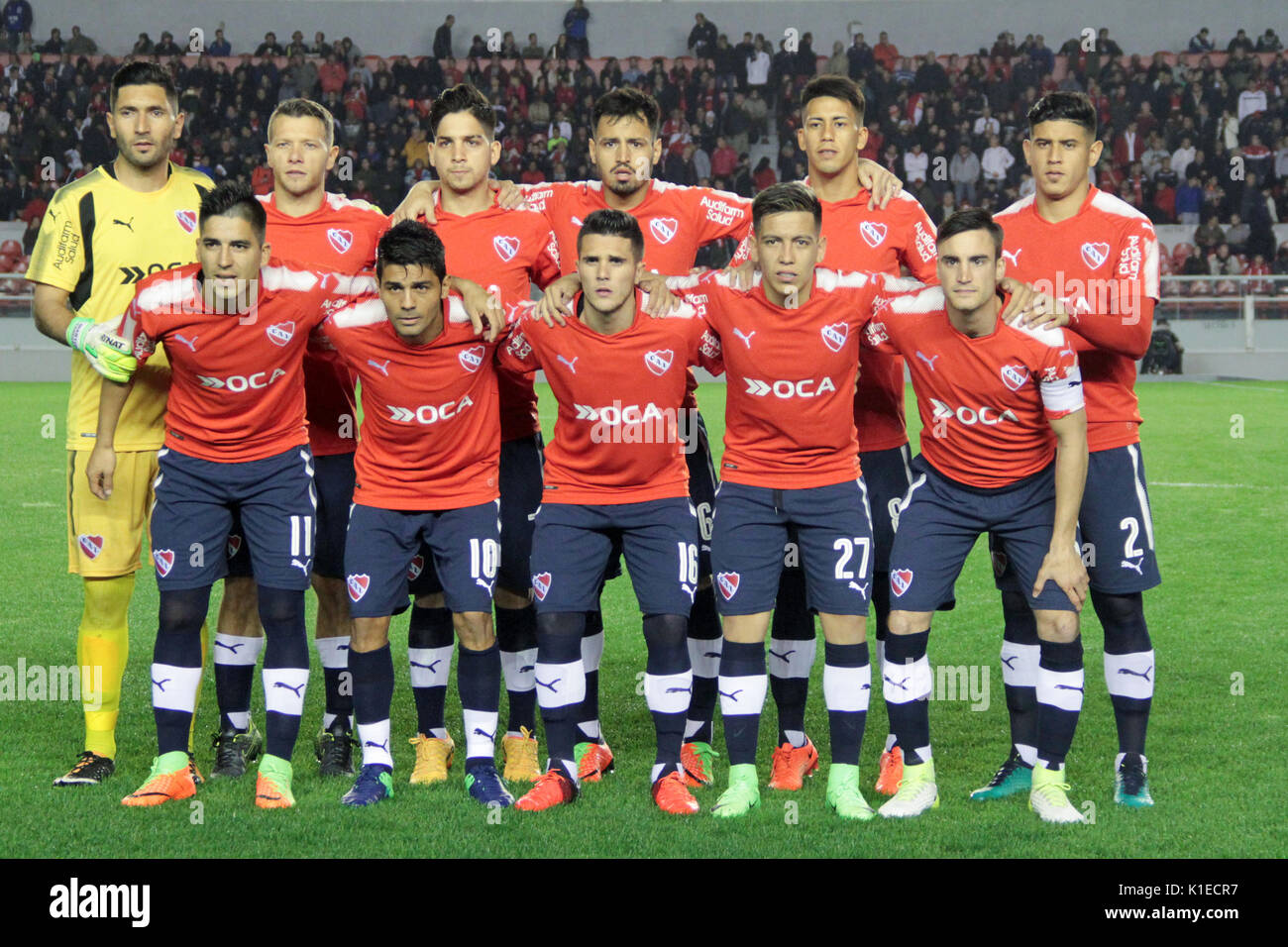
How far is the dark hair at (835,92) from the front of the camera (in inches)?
205

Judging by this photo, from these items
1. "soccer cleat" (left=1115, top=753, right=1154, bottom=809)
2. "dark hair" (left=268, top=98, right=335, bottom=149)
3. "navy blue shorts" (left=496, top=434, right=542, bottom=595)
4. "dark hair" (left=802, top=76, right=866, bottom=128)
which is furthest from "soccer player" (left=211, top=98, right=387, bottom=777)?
"soccer cleat" (left=1115, top=753, right=1154, bottom=809)

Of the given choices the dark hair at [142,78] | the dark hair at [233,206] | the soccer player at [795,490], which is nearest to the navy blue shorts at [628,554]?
the soccer player at [795,490]

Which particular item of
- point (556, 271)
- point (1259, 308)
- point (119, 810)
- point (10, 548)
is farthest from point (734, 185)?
point (119, 810)

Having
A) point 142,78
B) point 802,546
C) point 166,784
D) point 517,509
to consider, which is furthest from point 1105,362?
point 142,78

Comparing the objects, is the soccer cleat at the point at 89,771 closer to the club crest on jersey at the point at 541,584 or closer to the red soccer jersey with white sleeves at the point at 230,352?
the red soccer jersey with white sleeves at the point at 230,352

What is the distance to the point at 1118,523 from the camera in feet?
15.6

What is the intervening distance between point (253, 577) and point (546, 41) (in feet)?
83.2

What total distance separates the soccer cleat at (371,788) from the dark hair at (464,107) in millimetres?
2255

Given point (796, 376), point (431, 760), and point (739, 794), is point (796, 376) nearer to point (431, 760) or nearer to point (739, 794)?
point (739, 794)

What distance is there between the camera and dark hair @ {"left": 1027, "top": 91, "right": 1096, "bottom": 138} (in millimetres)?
4828

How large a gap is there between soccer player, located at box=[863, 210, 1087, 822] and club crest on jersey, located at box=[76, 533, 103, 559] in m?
2.74

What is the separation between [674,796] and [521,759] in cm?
76
